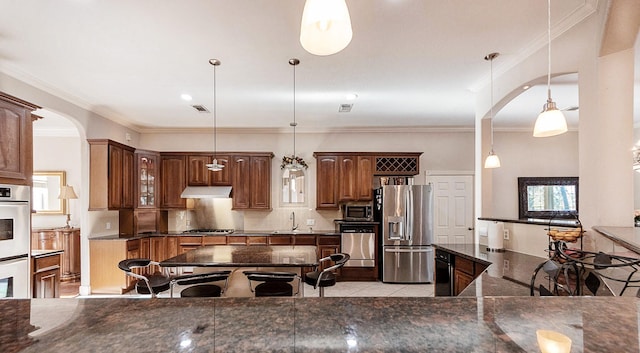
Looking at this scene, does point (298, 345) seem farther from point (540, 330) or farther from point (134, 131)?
point (134, 131)

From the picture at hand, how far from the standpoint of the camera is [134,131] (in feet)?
20.6

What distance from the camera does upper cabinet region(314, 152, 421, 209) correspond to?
6.06 meters

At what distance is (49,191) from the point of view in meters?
6.20

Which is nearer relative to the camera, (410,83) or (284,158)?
(410,83)

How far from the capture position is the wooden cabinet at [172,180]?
6070mm

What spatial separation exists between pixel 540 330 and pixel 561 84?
424 centimetres

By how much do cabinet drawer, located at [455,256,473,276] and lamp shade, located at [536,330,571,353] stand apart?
252 centimetres

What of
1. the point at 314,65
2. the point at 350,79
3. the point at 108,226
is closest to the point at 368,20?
the point at 314,65

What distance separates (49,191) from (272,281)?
571 cm

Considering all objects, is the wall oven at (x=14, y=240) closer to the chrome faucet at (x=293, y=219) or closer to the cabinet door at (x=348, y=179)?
the chrome faucet at (x=293, y=219)

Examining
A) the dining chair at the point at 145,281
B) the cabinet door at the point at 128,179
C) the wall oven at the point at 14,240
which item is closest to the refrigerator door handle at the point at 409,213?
the dining chair at the point at 145,281

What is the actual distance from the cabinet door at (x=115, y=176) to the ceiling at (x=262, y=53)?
2.20ft

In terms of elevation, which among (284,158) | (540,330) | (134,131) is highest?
(134,131)

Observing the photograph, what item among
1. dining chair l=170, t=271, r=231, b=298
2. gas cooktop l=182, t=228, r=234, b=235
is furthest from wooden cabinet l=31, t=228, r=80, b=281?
dining chair l=170, t=271, r=231, b=298
